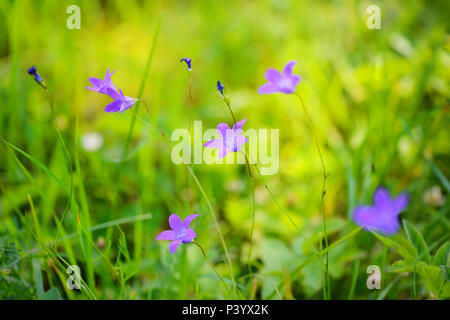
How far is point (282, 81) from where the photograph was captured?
907mm

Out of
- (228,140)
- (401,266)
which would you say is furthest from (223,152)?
(401,266)

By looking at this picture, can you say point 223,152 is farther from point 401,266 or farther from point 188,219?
point 401,266

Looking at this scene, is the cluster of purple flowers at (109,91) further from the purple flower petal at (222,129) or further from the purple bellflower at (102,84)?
the purple flower petal at (222,129)

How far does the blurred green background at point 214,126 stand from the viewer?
1255 millimetres

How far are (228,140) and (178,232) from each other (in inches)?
9.6

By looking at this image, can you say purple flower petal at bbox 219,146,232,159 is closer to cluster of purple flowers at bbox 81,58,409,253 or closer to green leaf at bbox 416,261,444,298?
cluster of purple flowers at bbox 81,58,409,253

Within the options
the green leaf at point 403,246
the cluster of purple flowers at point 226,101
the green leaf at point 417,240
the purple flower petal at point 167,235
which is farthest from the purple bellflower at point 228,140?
the green leaf at point 417,240

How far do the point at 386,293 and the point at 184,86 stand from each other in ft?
4.97

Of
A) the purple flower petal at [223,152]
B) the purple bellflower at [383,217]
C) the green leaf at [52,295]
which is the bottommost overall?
the green leaf at [52,295]

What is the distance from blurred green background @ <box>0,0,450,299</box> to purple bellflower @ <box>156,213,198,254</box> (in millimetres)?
165

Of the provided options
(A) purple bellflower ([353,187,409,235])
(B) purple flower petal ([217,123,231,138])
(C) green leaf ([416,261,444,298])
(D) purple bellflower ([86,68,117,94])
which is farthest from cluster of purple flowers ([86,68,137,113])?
(C) green leaf ([416,261,444,298])

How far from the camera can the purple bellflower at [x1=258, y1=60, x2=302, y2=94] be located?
35.0 inches

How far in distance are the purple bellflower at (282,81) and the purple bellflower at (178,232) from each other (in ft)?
1.11
